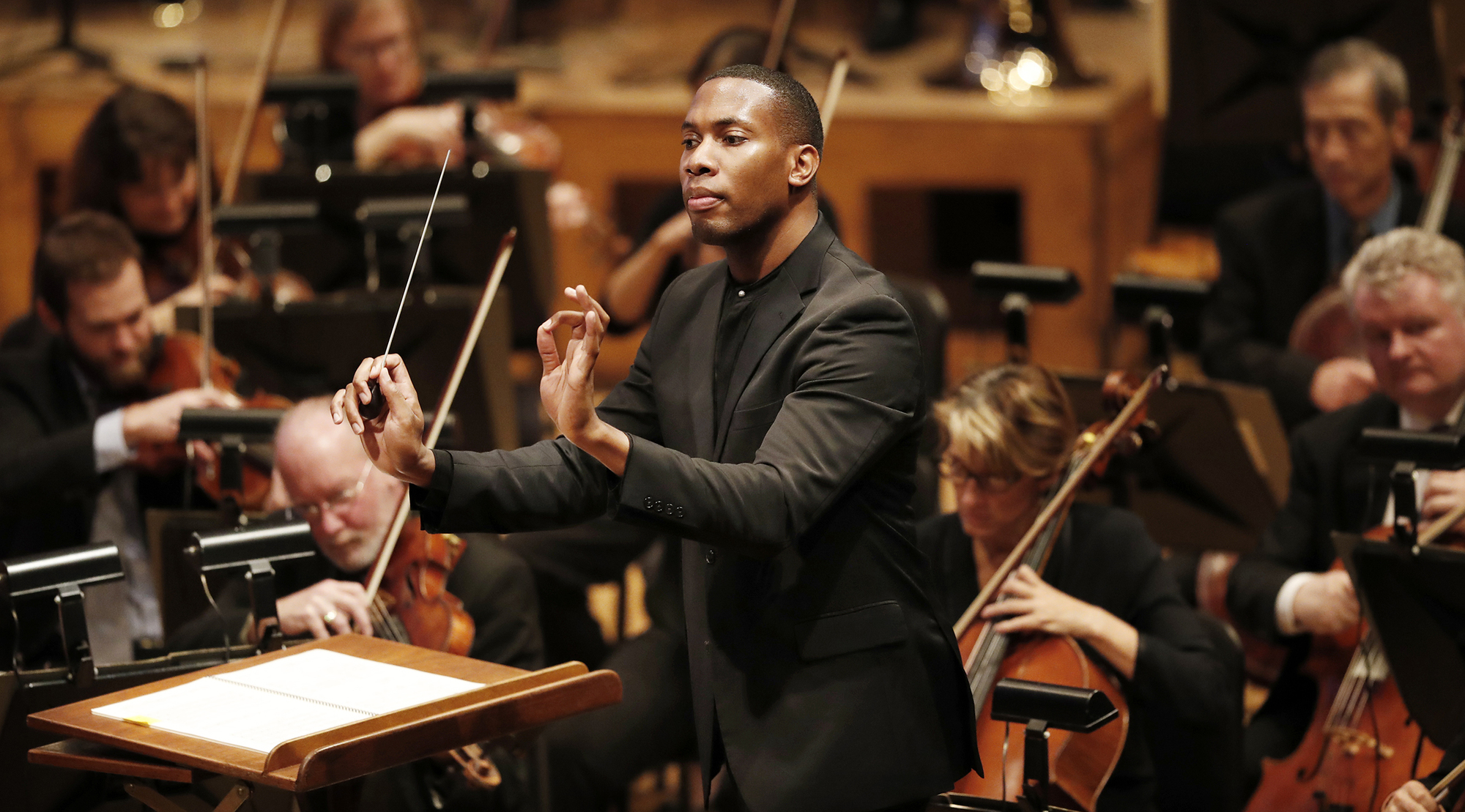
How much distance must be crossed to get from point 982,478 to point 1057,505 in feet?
0.37

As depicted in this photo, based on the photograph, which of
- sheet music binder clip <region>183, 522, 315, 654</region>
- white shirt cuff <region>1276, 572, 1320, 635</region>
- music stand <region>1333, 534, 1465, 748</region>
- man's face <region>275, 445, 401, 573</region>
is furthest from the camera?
white shirt cuff <region>1276, 572, 1320, 635</region>

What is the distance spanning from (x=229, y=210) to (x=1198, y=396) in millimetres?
1800

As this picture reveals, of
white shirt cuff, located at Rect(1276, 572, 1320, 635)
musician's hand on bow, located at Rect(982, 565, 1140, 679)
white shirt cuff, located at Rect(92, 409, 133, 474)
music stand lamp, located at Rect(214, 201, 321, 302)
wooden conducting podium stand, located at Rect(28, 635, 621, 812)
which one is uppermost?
music stand lamp, located at Rect(214, 201, 321, 302)

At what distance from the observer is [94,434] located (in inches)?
115

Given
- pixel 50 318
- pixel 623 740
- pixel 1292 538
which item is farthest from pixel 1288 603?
pixel 50 318

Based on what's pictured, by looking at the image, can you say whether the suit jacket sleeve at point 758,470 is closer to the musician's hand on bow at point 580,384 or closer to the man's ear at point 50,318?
the musician's hand on bow at point 580,384

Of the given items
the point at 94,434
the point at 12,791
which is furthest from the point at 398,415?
→ the point at 94,434

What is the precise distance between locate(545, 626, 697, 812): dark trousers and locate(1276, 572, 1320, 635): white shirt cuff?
0.97 meters

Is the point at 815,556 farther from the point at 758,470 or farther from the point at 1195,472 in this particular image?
the point at 1195,472

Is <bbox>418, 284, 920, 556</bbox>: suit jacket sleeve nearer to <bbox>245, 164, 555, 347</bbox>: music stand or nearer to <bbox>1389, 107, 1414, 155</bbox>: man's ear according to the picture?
<bbox>245, 164, 555, 347</bbox>: music stand

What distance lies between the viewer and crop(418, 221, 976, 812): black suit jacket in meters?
1.62

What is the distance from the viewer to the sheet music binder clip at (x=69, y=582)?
2.07m

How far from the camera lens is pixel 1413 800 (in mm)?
1997

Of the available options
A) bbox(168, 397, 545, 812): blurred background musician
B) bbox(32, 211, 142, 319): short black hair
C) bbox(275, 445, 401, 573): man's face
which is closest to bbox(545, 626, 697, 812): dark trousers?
bbox(168, 397, 545, 812): blurred background musician
